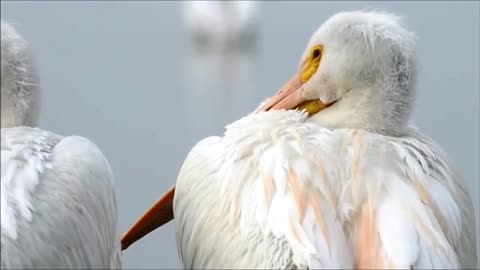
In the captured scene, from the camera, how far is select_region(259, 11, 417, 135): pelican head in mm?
1508

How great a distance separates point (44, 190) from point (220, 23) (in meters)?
0.65

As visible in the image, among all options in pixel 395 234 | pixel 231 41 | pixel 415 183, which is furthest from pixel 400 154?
pixel 231 41

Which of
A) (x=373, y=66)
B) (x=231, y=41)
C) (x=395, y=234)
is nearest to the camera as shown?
(x=395, y=234)

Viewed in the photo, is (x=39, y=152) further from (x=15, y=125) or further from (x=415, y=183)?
(x=415, y=183)

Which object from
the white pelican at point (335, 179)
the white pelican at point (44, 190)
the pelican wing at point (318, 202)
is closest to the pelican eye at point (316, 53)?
the white pelican at point (335, 179)

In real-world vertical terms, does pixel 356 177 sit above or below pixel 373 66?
below

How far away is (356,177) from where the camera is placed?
4.34ft

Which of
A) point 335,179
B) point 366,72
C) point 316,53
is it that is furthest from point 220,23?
point 335,179

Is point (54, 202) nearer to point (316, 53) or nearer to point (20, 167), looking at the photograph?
point (20, 167)

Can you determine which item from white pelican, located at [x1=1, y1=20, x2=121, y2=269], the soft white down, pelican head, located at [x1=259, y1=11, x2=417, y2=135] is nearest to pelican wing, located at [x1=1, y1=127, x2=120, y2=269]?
white pelican, located at [x1=1, y1=20, x2=121, y2=269]

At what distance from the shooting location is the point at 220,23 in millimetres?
1789

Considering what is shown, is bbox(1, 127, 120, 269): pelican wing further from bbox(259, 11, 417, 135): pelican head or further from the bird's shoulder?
bbox(259, 11, 417, 135): pelican head

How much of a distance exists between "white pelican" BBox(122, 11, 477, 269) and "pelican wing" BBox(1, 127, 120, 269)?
0.52ft

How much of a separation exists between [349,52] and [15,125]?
1.81 feet
